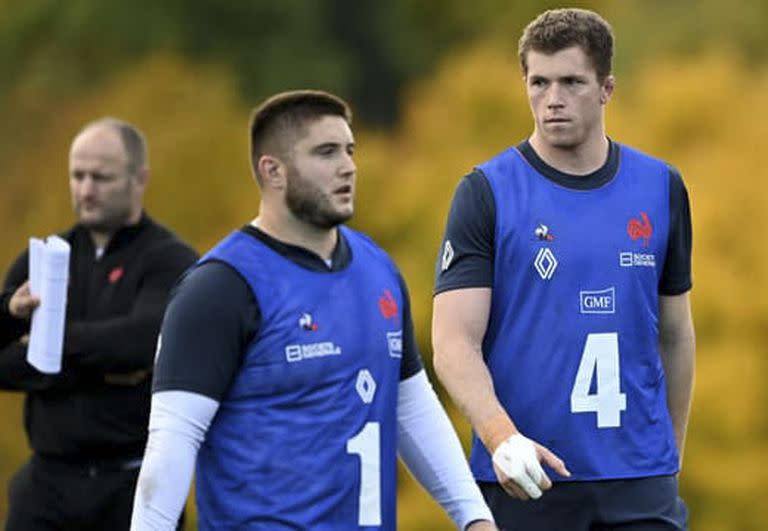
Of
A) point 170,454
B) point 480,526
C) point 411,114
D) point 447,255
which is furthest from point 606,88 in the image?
point 411,114

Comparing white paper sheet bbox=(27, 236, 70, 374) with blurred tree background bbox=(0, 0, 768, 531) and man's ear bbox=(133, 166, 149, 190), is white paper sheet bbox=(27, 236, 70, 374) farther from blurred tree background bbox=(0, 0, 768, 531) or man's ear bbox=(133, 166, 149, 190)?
blurred tree background bbox=(0, 0, 768, 531)

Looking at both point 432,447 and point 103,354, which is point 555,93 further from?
point 103,354

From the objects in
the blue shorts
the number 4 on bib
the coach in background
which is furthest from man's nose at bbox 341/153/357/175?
the coach in background

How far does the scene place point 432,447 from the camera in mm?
6688

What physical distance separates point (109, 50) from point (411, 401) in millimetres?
28354

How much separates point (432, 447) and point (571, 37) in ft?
4.36

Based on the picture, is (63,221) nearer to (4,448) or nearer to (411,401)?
(4,448)

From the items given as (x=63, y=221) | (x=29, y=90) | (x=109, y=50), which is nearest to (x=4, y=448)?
(x=63, y=221)

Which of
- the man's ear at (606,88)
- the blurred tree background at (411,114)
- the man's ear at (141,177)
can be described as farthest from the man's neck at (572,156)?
the blurred tree background at (411,114)

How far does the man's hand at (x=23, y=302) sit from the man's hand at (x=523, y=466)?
2.29m

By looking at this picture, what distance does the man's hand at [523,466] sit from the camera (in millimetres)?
6438

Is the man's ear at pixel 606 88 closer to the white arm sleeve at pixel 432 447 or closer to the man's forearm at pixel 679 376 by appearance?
the man's forearm at pixel 679 376

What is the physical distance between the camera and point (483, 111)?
31.8 meters

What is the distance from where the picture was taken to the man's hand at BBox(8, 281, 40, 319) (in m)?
8.18
